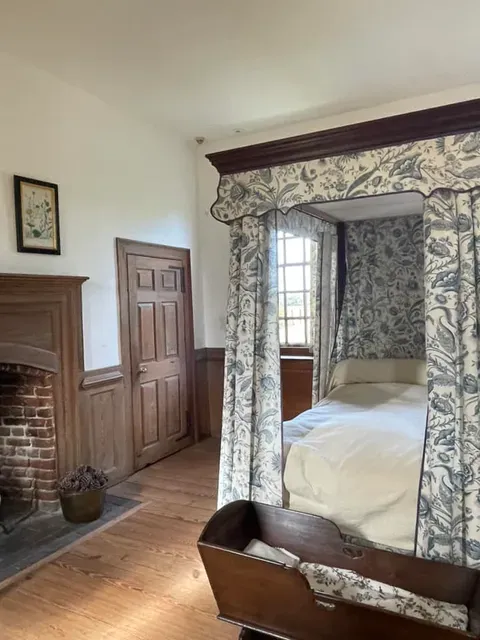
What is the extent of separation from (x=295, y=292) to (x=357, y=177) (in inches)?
57.1

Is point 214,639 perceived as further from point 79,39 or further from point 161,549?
point 79,39

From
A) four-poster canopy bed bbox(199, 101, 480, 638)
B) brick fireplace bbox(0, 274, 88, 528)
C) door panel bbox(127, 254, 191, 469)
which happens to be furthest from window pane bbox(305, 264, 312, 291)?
brick fireplace bbox(0, 274, 88, 528)

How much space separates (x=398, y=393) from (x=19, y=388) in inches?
108

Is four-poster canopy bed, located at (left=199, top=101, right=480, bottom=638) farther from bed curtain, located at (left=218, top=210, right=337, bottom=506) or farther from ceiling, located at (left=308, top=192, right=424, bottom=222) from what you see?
ceiling, located at (left=308, top=192, right=424, bottom=222)

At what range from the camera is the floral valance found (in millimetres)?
2039

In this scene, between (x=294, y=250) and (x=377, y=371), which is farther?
(x=377, y=371)

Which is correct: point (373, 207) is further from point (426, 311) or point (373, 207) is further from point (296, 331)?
point (426, 311)

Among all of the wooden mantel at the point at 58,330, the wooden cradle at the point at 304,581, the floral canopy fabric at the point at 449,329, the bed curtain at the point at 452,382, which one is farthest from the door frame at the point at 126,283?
the bed curtain at the point at 452,382

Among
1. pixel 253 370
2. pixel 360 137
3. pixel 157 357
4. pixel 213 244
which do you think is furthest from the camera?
pixel 213 244

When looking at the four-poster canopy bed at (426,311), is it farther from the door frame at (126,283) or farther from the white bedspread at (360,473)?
the door frame at (126,283)

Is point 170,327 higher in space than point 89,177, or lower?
lower

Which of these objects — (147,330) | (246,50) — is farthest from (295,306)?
(246,50)

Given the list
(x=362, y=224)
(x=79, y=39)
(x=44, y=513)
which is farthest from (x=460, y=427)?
(x=79, y=39)

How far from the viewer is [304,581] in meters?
1.83
